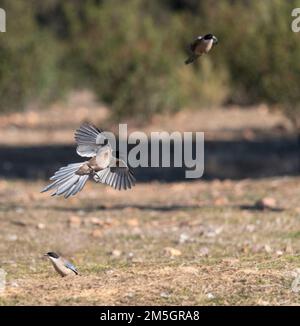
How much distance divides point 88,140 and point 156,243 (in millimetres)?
2610

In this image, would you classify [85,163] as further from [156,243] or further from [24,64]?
[24,64]

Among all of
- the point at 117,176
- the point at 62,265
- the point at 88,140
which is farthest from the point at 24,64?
the point at 62,265

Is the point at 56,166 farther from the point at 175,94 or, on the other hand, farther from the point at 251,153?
the point at 175,94

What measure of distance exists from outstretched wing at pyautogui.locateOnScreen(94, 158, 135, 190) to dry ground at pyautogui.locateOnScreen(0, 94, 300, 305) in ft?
2.04

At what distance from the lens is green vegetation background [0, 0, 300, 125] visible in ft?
53.9

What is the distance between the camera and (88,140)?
6.84m

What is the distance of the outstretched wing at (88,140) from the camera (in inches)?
269

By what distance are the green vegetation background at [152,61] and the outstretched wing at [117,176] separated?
900cm

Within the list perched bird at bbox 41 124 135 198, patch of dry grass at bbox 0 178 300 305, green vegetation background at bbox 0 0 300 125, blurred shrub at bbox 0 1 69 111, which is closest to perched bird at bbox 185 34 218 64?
perched bird at bbox 41 124 135 198

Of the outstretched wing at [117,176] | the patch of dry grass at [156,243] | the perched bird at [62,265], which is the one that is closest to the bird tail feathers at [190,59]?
the outstretched wing at [117,176]

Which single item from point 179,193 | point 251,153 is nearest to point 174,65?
point 251,153

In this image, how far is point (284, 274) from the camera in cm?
670

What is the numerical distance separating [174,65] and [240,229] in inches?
478

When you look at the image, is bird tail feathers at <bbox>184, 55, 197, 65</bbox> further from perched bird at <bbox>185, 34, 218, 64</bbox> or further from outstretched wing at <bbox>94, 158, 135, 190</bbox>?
outstretched wing at <bbox>94, 158, 135, 190</bbox>
